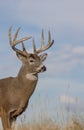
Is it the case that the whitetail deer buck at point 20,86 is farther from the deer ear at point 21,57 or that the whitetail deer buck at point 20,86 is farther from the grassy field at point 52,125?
the grassy field at point 52,125

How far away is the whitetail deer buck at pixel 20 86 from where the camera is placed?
1054 cm

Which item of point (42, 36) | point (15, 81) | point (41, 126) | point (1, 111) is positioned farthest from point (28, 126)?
point (42, 36)

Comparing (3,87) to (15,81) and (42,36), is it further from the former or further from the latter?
(42,36)

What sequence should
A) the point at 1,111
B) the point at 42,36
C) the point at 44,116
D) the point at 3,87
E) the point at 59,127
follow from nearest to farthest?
the point at 59,127 < the point at 44,116 < the point at 1,111 < the point at 3,87 < the point at 42,36

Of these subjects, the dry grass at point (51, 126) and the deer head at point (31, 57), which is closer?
the dry grass at point (51, 126)

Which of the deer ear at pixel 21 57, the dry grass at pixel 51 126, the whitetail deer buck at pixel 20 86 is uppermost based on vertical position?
the dry grass at pixel 51 126

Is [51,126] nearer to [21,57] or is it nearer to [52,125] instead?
[52,125]

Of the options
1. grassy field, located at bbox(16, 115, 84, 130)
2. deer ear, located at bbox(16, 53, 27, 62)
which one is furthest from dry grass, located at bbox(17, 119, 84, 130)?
deer ear, located at bbox(16, 53, 27, 62)

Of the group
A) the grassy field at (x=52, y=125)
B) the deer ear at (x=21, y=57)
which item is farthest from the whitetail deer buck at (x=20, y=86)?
the grassy field at (x=52, y=125)

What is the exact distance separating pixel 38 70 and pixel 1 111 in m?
1.50

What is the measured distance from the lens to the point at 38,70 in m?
10.8

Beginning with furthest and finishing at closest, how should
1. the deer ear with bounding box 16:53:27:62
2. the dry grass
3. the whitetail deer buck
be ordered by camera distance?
the deer ear with bounding box 16:53:27:62
the whitetail deer buck
the dry grass

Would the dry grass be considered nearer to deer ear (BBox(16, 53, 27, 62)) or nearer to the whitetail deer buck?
the whitetail deer buck

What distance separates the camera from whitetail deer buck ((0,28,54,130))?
34.6ft
